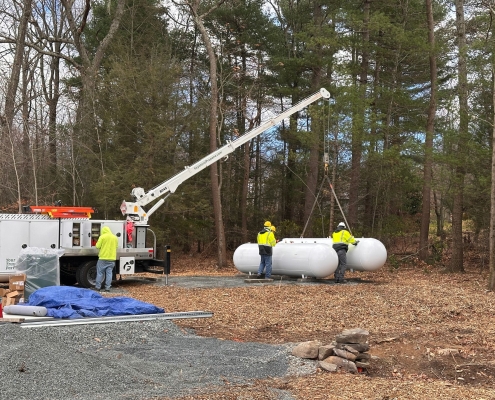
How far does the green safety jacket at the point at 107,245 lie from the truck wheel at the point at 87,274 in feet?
3.47

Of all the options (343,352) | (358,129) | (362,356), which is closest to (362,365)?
(362,356)

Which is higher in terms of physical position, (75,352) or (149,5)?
(149,5)

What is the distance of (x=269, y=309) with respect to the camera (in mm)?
13047

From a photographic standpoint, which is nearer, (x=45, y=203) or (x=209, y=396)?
(x=209, y=396)

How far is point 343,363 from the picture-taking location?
26.5 feet

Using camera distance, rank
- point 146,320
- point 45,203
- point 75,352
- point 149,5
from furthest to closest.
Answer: point 149,5
point 45,203
point 146,320
point 75,352

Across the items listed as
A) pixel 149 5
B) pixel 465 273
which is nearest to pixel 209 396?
pixel 465 273

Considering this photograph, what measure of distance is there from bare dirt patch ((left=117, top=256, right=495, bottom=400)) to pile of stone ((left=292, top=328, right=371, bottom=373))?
24 centimetres

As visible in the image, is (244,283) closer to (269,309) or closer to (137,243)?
(137,243)

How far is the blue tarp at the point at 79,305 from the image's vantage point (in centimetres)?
1098

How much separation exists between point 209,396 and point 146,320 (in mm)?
4508

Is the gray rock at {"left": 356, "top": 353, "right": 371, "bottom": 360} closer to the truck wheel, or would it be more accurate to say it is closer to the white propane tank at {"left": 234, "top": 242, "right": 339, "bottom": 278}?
the white propane tank at {"left": 234, "top": 242, "right": 339, "bottom": 278}

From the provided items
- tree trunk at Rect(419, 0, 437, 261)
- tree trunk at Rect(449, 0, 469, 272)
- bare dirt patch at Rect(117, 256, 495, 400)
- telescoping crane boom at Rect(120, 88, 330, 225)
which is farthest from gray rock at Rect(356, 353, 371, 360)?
tree trunk at Rect(419, 0, 437, 261)

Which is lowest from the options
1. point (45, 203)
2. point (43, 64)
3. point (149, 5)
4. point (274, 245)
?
point (274, 245)
